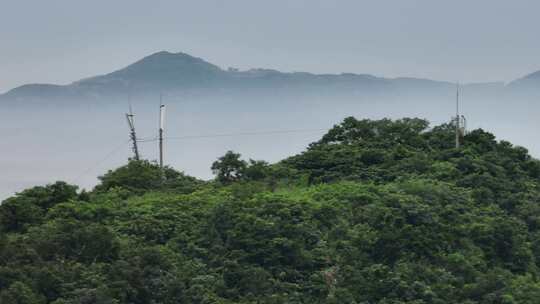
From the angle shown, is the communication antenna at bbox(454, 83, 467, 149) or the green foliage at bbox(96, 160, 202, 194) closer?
the green foliage at bbox(96, 160, 202, 194)

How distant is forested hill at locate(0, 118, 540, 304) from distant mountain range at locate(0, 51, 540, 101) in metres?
49.6

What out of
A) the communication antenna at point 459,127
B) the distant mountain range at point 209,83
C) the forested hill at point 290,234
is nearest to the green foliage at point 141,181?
the forested hill at point 290,234

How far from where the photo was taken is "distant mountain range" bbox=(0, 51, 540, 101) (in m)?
86.7

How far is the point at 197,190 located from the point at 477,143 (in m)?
9.59

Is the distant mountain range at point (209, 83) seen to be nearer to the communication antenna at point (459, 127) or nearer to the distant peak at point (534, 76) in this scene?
the distant peak at point (534, 76)

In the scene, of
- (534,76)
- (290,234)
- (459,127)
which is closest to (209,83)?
(534,76)

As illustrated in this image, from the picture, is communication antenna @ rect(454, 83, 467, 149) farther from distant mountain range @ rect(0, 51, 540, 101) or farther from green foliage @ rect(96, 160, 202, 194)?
distant mountain range @ rect(0, 51, 540, 101)

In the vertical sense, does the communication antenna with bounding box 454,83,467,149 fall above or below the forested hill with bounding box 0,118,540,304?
above

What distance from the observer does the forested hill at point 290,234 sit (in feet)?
76.5

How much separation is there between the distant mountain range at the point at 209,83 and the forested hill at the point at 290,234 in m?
49.6

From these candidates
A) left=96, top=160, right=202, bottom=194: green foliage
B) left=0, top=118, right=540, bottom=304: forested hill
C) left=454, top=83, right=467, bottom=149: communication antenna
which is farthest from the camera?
left=454, top=83, right=467, bottom=149: communication antenna

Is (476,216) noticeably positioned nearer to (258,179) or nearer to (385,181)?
(385,181)

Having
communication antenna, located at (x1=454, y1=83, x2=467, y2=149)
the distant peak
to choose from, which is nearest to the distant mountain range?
the distant peak

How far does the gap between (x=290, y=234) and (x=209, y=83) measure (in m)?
74.4
